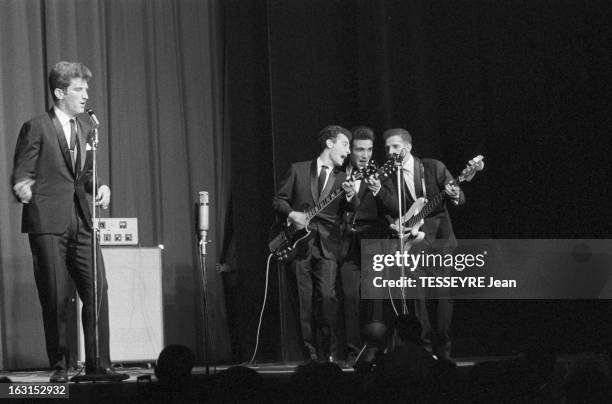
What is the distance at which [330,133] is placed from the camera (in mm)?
7227

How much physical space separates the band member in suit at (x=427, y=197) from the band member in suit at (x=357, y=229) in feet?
0.54

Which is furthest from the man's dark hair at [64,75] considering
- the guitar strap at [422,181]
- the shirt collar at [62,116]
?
the guitar strap at [422,181]

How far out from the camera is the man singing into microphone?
18.9 ft

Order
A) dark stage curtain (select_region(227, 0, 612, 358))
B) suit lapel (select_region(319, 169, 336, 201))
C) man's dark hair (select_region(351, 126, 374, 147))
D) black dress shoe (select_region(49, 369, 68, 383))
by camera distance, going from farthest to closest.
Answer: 1. dark stage curtain (select_region(227, 0, 612, 358))
2. man's dark hair (select_region(351, 126, 374, 147))
3. suit lapel (select_region(319, 169, 336, 201))
4. black dress shoe (select_region(49, 369, 68, 383))

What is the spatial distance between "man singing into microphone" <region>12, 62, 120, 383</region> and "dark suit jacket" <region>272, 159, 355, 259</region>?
64.0 inches

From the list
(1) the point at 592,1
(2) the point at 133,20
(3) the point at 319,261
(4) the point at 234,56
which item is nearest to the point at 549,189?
(1) the point at 592,1

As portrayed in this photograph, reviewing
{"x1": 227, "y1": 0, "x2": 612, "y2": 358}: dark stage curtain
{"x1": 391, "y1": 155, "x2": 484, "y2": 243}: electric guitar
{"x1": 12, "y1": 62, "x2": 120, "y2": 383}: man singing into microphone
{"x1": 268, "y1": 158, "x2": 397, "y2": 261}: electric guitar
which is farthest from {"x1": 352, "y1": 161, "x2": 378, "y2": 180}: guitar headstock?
{"x1": 12, "y1": 62, "x2": 120, "y2": 383}: man singing into microphone

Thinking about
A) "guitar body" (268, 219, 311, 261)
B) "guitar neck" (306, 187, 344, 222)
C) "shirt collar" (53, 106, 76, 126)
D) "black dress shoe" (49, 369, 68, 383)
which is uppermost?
"shirt collar" (53, 106, 76, 126)

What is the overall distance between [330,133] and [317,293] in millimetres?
1136

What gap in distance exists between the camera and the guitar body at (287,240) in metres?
7.11

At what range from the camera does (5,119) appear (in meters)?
7.55

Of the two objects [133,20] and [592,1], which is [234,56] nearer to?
[133,20]

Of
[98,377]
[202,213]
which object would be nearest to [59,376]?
[98,377]

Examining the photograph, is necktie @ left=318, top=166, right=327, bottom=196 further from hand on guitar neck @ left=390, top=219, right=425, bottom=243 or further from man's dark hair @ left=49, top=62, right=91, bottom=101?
man's dark hair @ left=49, top=62, right=91, bottom=101
